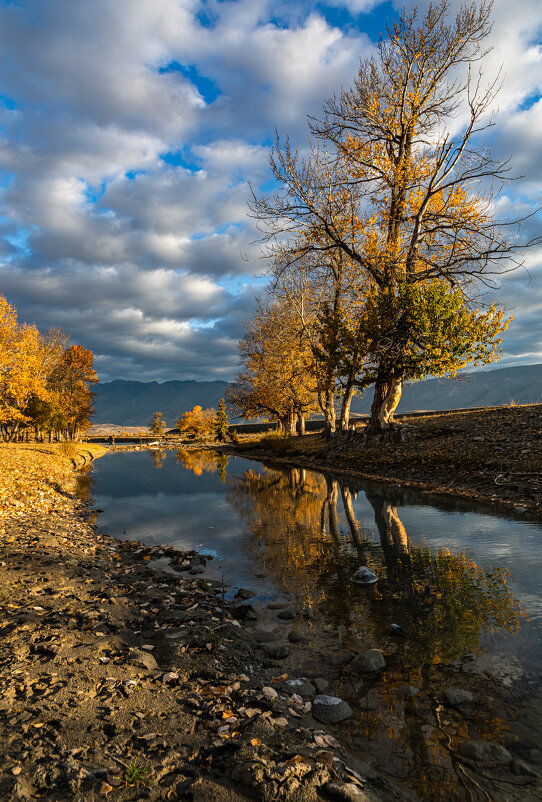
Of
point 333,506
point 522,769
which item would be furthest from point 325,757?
point 333,506

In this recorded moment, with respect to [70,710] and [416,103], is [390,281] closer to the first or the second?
[416,103]

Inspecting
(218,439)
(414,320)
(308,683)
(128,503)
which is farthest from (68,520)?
(218,439)

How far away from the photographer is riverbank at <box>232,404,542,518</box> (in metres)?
16.5

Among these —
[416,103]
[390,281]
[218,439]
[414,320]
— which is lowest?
[218,439]

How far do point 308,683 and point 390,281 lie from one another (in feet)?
83.9

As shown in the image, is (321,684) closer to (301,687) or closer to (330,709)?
(301,687)

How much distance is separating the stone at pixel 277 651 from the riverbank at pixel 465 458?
11.0 m

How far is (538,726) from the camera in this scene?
176 inches

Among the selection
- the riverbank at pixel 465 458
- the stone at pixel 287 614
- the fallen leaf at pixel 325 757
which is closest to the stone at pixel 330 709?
the fallen leaf at pixel 325 757

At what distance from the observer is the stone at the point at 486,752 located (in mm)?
4016

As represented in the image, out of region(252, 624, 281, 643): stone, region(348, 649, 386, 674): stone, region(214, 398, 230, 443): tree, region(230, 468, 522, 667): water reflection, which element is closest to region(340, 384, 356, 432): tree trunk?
region(230, 468, 522, 667): water reflection

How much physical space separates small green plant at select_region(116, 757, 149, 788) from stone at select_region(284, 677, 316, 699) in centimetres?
243

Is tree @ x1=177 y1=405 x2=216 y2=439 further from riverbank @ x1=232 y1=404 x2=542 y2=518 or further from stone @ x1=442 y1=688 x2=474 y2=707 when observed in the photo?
stone @ x1=442 y1=688 x2=474 y2=707

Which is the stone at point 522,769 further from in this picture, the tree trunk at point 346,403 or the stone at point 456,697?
the tree trunk at point 346,403
